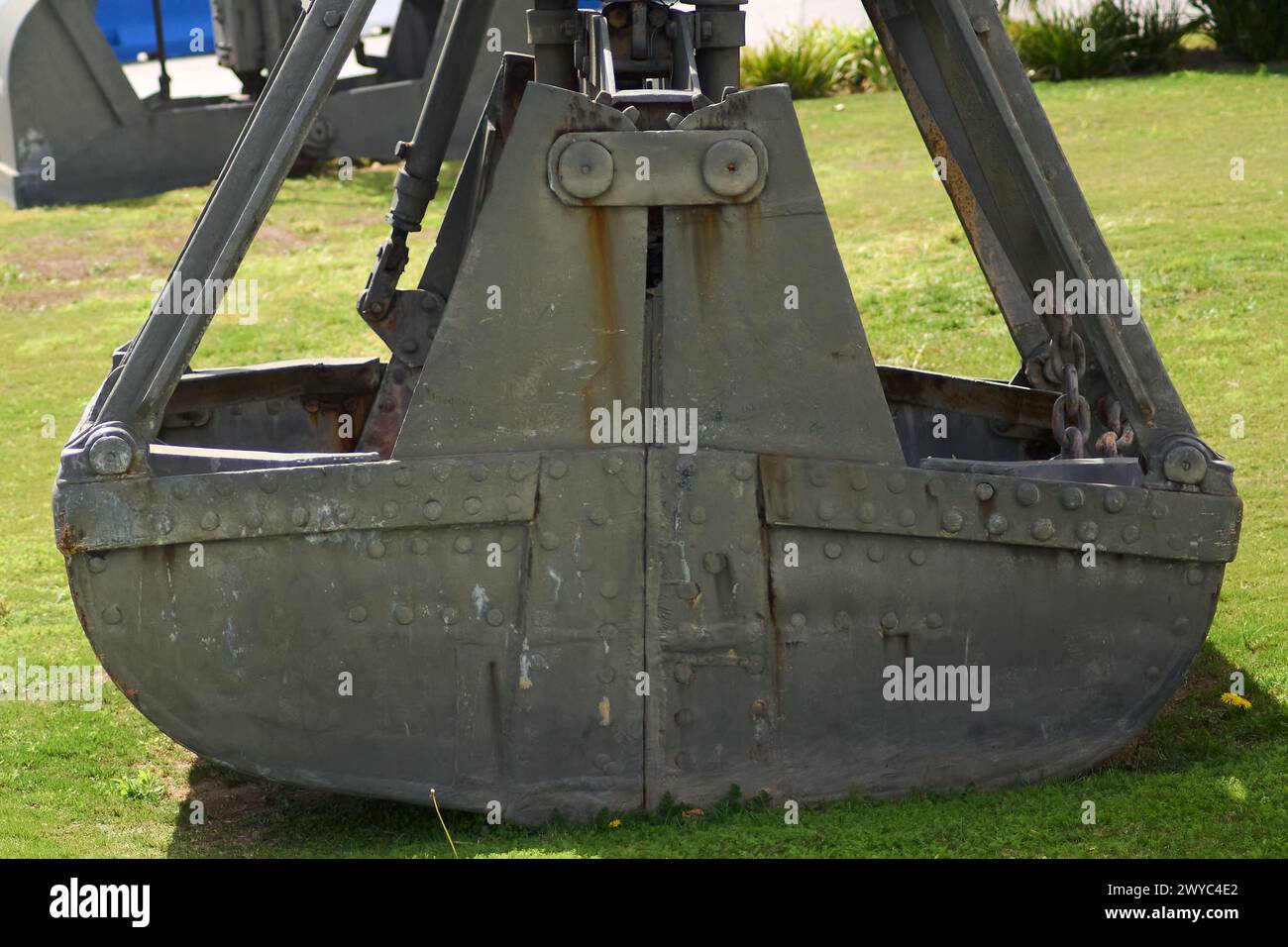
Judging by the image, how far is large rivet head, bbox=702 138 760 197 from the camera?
443 centimetres

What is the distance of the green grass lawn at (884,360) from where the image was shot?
459 centimetres

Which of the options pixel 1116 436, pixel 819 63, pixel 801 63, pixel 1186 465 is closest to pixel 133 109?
pixel 801 63

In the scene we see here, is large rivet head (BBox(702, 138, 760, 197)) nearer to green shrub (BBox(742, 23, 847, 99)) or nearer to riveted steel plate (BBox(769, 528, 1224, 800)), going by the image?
riveted steel plate (BBox(769, 528, 1224, 800))

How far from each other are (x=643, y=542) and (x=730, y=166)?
105cm

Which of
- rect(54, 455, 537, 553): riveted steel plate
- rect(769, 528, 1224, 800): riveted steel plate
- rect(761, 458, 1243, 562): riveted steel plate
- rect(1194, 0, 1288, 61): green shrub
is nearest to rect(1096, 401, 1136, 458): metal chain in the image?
rect(761, 458, 1243, 562): riveted steel plate

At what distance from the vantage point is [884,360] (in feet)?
31.8

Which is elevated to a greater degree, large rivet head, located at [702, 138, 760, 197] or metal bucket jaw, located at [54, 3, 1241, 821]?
large rivet head, located at [702, 138, 760, 197]

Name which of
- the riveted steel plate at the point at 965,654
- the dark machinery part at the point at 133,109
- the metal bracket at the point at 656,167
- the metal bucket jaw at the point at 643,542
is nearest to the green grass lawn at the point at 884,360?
the riveted steel plate at the point at 965,654

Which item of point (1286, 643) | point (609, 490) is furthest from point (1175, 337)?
point (609, 490)

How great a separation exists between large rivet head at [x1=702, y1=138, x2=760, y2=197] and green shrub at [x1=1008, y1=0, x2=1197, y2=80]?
13.1 meters

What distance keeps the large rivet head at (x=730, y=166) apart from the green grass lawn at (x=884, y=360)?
5.78 ft

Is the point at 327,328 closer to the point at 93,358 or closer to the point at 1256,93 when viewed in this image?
the point at 93,358

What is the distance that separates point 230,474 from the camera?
4.49 m

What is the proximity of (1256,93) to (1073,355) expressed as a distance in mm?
10696
